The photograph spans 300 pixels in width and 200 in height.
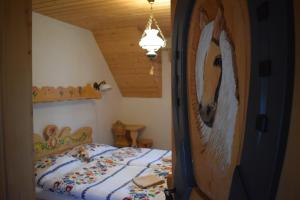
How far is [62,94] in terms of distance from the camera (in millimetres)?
3207

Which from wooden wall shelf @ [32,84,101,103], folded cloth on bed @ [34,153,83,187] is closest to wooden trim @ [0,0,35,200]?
folded cloth on bed @ [34,153,83,187]

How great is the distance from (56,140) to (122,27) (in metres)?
1.78

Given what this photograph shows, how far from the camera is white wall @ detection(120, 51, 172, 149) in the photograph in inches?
167

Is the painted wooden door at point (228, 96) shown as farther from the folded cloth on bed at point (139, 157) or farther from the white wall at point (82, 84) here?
the white wall at point (82, 84)

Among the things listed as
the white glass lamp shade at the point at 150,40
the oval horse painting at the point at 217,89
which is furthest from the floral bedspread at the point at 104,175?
the oval horse painting at the point at 217,89

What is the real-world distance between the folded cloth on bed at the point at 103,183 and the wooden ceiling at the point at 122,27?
1.74 metres

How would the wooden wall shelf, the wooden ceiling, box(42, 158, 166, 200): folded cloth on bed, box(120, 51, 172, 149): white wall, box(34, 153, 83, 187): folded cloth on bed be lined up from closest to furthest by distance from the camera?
box(42, 158, 166, 200): folded cloth on bed < box(34, 153, 83, 187): folded cloth on bed < the wooden ceiling < the wooden wall shelf < box(120, 51, 172, 149): white wall

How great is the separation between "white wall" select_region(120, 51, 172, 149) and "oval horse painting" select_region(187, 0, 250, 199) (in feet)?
11.3

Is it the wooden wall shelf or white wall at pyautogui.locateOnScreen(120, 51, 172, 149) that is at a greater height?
the wooden wall shelf

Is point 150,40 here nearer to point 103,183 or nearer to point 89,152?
point 103,183

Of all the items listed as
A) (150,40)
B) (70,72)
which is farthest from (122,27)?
(150,40)

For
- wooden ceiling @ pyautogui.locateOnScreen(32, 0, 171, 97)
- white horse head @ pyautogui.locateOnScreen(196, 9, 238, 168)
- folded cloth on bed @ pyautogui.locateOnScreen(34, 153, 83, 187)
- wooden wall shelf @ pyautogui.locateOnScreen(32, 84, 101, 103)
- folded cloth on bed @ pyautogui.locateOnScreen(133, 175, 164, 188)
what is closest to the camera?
white horse head @ pyautogui.locateOnScreen(196, 9, 238, 168)

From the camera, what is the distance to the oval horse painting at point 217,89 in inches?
19.9

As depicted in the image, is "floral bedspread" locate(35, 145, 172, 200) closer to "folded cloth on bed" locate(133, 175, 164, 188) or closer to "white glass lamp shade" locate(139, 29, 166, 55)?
"folded cloth on bed" locate(133, 175, 164, 188)
